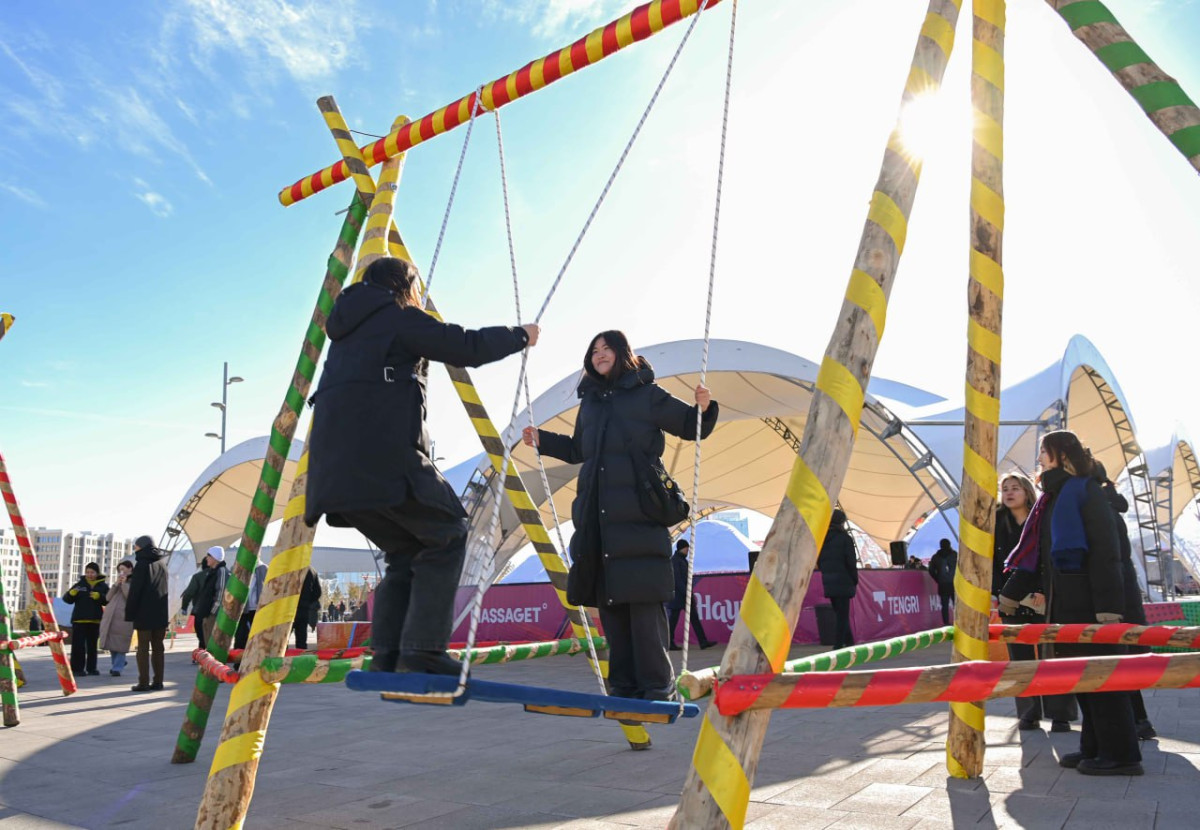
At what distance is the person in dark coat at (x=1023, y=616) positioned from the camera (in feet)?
16.8

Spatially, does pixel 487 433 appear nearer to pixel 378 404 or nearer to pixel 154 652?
pixel 378 404

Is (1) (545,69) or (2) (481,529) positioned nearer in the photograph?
(1) (545,69)

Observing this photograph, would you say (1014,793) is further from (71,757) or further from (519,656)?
(71,757)

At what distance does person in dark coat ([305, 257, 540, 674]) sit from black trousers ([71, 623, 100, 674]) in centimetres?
1089

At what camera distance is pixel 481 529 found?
16844mm

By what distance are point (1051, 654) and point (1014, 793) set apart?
95.7 inches

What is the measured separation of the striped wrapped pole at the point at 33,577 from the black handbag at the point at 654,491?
270 inches

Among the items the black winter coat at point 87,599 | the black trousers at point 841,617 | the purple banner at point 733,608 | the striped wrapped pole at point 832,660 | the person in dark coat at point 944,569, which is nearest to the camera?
the striped wrapped pole at point 832,660

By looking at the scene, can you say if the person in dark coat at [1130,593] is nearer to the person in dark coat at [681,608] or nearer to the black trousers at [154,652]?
the person in dark coat at [681,608]

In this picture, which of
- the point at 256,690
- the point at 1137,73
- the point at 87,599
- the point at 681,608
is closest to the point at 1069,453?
the point at 1137,73

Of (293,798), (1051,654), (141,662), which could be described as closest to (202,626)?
(141,662)

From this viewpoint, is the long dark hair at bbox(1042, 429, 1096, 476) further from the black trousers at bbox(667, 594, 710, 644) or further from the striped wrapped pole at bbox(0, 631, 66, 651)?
the black trousers at bbox(667, 594, 710, 644)

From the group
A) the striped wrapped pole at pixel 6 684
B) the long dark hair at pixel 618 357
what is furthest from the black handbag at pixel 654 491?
the striped wrapped pole at pixel 6 684

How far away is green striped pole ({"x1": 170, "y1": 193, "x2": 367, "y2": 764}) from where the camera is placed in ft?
15.6
